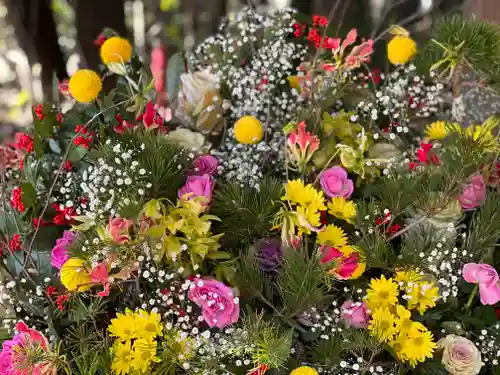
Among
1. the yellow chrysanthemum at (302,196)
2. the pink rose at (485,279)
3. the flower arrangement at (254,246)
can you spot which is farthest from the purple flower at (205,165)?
the pink rose at (485,279)

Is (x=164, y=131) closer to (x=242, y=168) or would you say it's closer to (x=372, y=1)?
(x=242, y=168)

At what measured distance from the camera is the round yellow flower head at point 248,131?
776mm

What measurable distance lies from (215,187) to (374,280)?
0.23 metres

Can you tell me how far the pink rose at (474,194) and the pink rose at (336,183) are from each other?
136 millimetres

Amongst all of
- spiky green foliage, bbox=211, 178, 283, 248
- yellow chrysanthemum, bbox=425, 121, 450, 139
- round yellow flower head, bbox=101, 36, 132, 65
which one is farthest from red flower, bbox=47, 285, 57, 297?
yellow chrysanthemum, bbox=425, 121, 450, 139

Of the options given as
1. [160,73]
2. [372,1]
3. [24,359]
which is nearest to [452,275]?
[24,359]

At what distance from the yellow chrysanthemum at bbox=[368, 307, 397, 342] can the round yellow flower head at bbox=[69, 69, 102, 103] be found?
1.41 ft

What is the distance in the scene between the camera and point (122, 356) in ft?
2.16

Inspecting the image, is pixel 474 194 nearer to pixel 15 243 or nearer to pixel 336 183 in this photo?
pixel 336 183

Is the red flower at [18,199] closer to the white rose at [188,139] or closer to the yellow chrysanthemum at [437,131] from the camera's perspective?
the white rose at [188,139]

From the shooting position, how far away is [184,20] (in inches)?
75.9

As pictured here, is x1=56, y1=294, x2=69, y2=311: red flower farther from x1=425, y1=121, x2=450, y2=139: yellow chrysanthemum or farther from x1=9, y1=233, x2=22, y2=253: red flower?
x1=425, y1=121, x2=450, y2=139: yellow chrysanthemum

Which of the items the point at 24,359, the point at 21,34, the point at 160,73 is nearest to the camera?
the point at 24,359

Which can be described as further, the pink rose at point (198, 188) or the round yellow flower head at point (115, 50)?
the round yellow flower head at point (115, 50)
